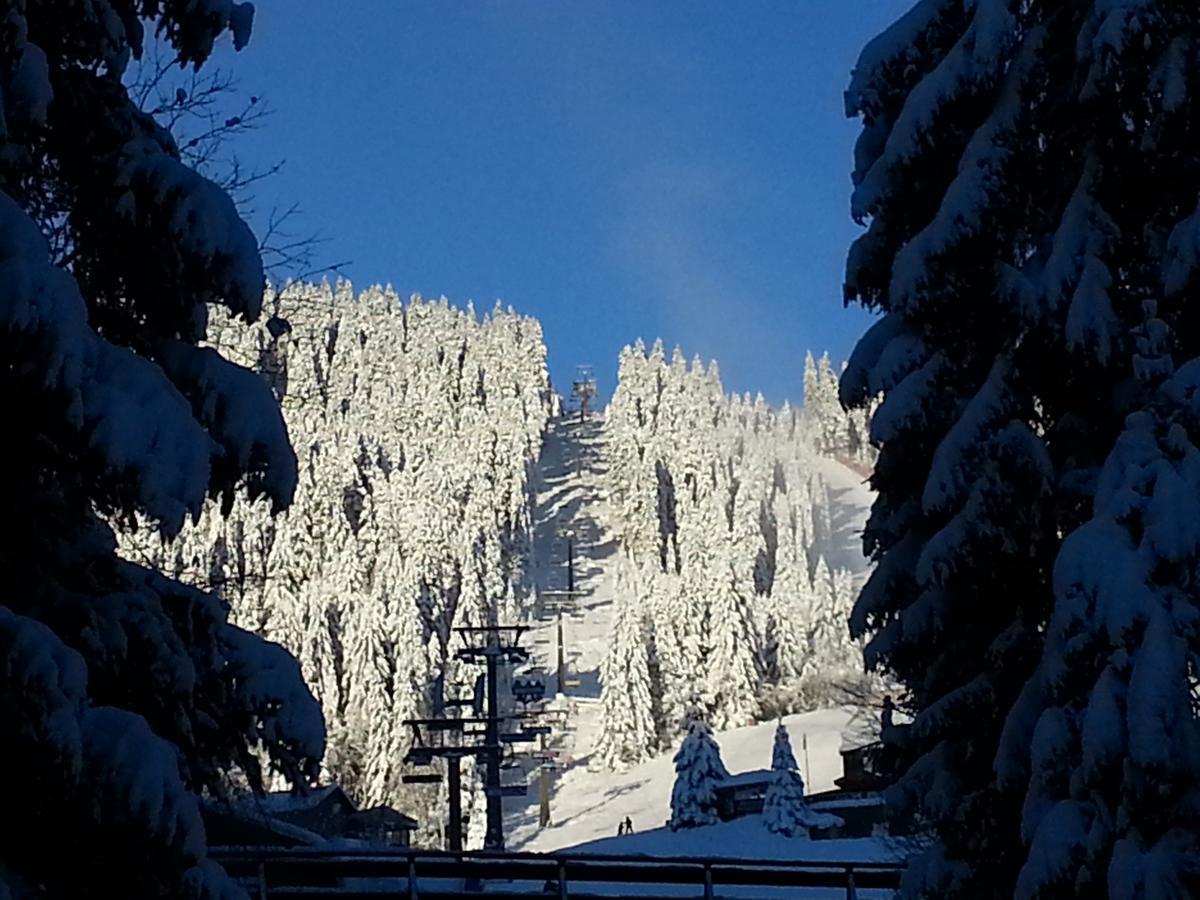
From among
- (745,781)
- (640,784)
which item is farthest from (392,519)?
(745,781)

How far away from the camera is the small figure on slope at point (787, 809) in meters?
41.2

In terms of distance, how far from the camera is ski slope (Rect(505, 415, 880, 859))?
205ft

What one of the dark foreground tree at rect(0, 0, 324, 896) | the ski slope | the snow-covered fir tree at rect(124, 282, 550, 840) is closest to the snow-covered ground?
the ski slope

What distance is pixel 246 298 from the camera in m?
5.44

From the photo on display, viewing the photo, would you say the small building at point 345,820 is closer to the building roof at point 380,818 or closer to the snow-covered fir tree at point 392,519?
the building roof at point 380,818

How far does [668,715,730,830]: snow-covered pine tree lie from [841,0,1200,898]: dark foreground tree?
40644mm

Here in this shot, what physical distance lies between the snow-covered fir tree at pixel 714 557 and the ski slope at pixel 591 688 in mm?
2698

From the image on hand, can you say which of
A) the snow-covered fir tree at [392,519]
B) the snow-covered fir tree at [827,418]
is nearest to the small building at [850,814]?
the snow-covered fir tree at [392,519]

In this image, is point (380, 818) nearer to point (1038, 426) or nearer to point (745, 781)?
point (745, 781)

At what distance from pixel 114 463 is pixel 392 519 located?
88168mm

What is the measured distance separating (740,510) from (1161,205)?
98.2 metres

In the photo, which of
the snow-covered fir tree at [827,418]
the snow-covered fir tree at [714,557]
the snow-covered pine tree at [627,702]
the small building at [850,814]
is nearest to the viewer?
the small building at [850,814]

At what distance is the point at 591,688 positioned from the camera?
9106cm

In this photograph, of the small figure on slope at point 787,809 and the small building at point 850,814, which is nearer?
the small figure on slope at point 787,809
